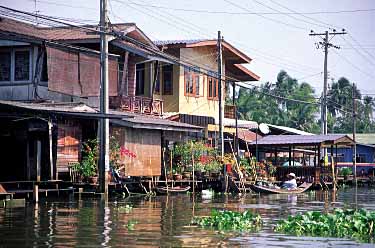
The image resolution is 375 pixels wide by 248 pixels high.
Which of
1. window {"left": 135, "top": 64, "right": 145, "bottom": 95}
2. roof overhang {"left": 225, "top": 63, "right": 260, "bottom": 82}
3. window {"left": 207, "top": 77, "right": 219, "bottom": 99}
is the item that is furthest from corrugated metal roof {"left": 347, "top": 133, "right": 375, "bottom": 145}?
window {"left": 135, "top": 64, "right": 145, "bottom": 95}

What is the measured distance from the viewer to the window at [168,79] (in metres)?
41.5

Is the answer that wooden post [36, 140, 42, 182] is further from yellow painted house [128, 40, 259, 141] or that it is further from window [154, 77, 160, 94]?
window [154, 77, 160, 94]

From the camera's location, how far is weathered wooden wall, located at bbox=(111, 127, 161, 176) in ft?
108

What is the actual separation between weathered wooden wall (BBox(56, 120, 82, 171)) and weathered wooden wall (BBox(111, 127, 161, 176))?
2220mm

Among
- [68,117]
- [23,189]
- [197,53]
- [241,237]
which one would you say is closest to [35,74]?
[68,117]

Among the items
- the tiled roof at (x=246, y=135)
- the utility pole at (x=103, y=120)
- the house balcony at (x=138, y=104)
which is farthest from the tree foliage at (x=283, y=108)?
the utility pole at (x=103, y=120)

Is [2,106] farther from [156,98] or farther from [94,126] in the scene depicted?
[156,98]

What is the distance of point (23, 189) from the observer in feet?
94.1

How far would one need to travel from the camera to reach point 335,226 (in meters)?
19.4

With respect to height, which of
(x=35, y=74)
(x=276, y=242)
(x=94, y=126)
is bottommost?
(x=276, y=242)

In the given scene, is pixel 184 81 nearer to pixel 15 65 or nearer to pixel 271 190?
pixel 271 190

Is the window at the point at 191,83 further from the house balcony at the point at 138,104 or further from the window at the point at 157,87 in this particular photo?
the house balcony at the point at 138,104

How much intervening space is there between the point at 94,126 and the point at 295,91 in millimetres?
58696

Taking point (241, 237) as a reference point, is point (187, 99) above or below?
above
